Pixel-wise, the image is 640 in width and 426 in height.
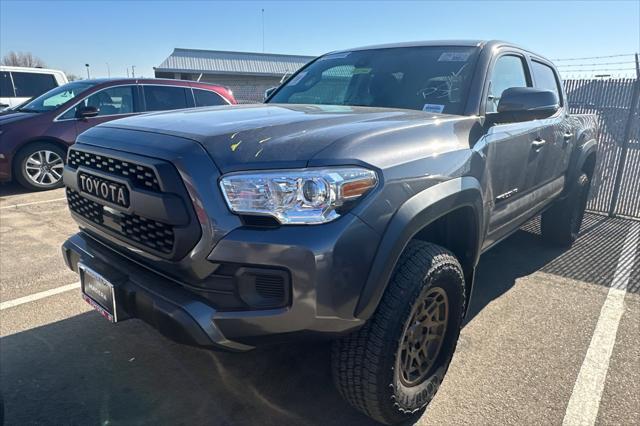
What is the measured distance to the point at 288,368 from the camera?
9.02 ft

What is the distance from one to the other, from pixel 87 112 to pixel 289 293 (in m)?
7.04

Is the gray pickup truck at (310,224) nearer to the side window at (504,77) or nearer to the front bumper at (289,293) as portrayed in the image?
the front bumper at (289,293)

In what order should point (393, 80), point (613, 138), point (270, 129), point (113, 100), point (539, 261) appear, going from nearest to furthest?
point (270, 129) → point (393, 80) → point (539, 261) → point (613, 138) → point (113, 100)

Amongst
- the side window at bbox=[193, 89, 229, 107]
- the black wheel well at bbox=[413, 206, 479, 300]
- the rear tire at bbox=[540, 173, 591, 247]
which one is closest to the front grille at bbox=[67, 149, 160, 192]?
the black wheel well at bbox=[413, 206, 479, 300]

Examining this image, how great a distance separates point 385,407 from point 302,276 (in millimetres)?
842

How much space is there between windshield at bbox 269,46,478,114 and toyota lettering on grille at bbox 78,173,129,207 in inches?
65.4

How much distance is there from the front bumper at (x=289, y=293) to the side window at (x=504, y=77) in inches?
69.7

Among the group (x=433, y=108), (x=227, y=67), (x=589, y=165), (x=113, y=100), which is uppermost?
(x=227, y=67)

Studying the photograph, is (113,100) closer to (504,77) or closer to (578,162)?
(504,77)

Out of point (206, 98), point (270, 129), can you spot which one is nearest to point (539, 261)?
point (270, 129)

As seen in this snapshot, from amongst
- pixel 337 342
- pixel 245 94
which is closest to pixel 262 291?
pixel 337 342

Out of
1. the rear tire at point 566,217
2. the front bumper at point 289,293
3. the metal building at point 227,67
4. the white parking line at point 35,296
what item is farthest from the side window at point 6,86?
the metal building at point 227,67

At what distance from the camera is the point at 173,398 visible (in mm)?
2449

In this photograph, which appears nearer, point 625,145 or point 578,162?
point 578,162
